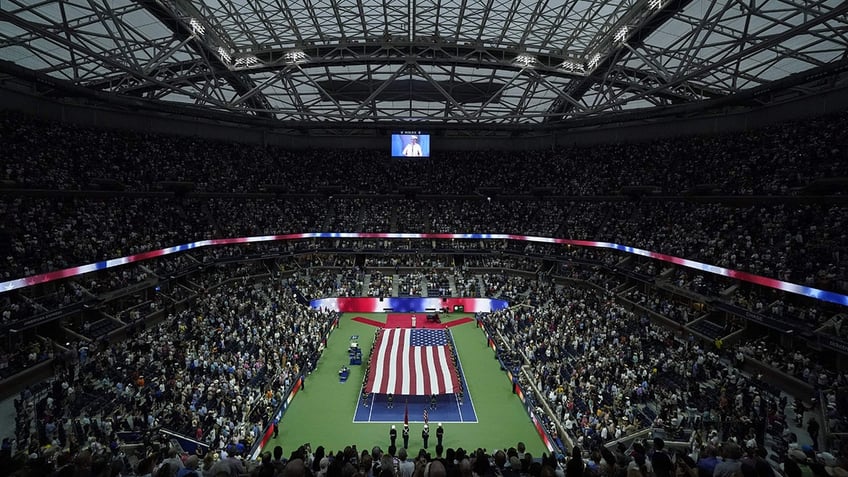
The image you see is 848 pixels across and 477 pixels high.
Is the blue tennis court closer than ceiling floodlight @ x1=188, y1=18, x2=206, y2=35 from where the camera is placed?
Yes

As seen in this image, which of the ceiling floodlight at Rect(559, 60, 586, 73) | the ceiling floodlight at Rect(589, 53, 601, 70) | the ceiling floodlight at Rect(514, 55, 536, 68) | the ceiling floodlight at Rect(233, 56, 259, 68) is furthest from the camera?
the ceiling floodlight at Rect(559, 60, 586, 73)

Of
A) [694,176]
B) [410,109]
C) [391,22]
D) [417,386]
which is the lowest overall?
[417,386]

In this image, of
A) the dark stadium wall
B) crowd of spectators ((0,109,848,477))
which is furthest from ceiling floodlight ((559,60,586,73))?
the dark stadium wall

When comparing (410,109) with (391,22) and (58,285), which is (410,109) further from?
(58,285)

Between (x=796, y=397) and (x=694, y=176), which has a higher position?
(x=694, y=176)

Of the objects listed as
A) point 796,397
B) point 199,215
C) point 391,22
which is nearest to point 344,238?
point 199,215

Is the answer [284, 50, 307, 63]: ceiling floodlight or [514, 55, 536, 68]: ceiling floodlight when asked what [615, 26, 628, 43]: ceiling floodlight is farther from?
[284, 50, 307, 63]: ceiling floodlight
